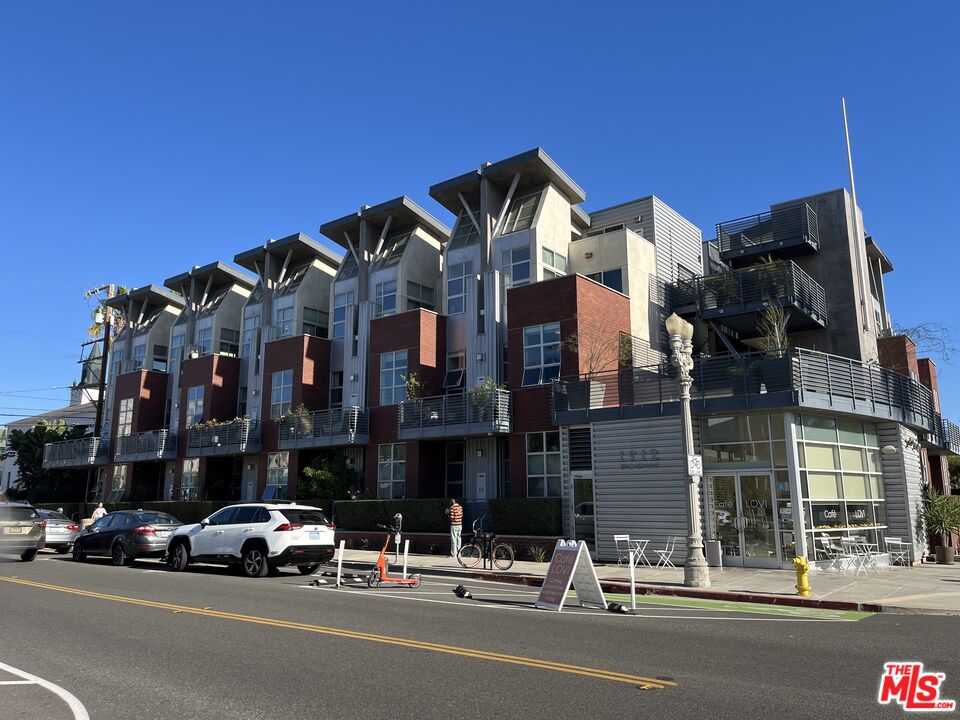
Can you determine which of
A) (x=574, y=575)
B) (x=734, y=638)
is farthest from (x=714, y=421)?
(x=734, y=638)

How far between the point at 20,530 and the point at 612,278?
21.5 metres

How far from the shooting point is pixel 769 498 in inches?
742

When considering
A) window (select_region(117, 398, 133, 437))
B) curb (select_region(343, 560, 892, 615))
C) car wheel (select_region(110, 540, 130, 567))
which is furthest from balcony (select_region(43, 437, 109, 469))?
curb (select_region(343, 560, 892, 615))

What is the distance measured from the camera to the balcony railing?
18719mm

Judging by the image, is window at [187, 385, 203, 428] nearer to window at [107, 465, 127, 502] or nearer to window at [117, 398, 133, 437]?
window at [117, 398, 133, 437]

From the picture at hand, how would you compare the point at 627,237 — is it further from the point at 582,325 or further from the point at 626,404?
the point at 626,404

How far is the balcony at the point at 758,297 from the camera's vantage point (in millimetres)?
24906

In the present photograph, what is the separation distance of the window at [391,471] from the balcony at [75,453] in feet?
71.2

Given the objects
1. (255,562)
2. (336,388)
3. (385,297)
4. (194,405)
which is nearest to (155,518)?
(255,562)

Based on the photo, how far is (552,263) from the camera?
2878 centimetres

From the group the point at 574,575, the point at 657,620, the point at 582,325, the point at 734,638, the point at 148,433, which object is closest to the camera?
the point at 734,638

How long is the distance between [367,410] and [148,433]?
1606 cm

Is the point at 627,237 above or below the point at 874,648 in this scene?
above

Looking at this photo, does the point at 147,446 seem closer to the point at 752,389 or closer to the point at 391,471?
the point at 391,471
